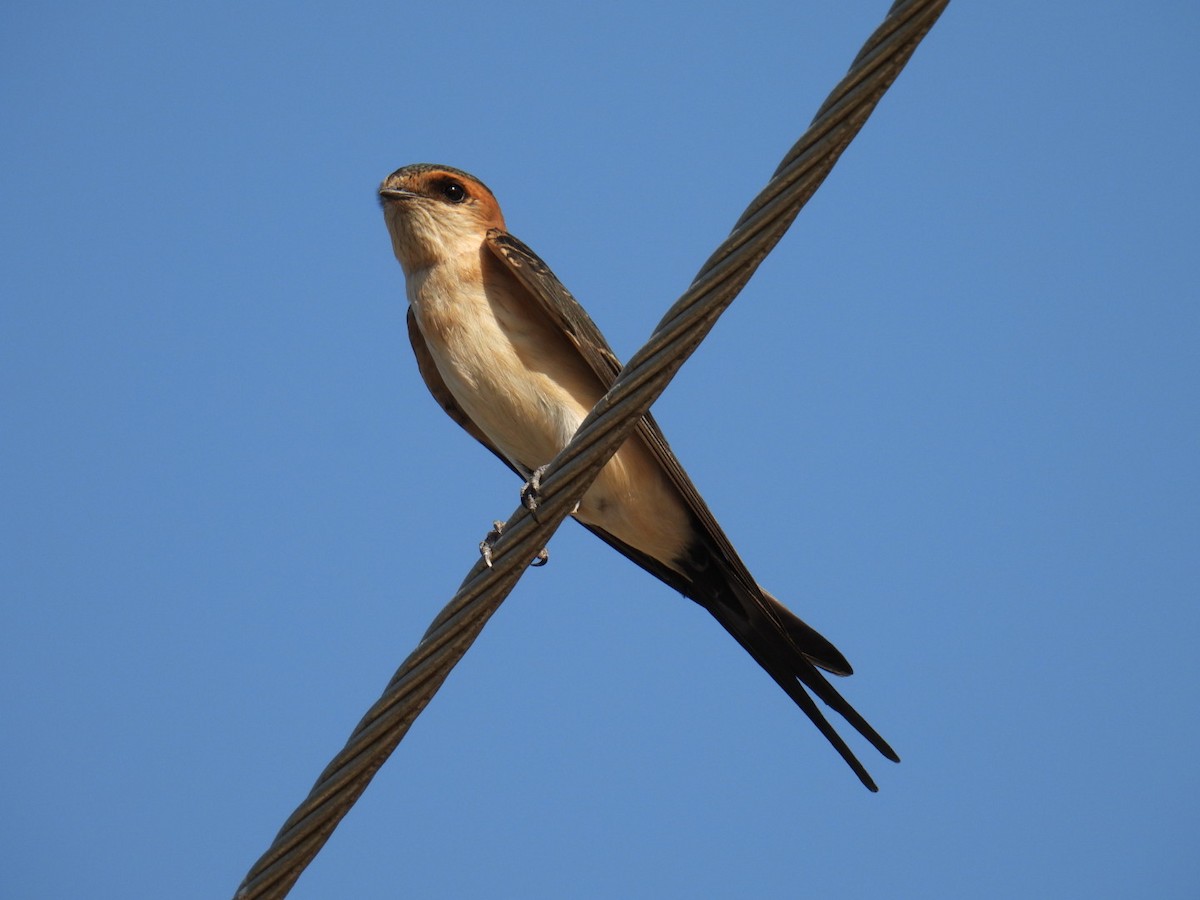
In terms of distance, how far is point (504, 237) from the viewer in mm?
5410

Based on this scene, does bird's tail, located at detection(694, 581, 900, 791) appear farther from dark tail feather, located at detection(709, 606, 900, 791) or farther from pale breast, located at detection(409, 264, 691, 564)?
pale breast, located at detection(409, 264, 691, 564)

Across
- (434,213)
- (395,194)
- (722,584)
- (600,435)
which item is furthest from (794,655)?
(395,194)

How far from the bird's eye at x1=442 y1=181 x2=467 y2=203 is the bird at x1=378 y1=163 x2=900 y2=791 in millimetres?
221

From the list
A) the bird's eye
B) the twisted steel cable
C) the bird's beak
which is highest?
the bird's eye

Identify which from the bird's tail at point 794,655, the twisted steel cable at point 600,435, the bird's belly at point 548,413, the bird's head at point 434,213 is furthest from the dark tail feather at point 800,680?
the bird's head at point 434,213

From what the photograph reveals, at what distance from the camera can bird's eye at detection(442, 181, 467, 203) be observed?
19.1 ft

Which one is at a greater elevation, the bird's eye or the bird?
the bird's eye

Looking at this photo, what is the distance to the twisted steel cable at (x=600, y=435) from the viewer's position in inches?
110

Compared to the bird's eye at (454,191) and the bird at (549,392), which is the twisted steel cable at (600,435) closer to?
the bird at (549,392)

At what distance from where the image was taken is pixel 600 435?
10.0ft

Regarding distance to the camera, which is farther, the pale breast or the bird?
the pale breast

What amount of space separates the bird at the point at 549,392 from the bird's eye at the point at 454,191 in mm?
221

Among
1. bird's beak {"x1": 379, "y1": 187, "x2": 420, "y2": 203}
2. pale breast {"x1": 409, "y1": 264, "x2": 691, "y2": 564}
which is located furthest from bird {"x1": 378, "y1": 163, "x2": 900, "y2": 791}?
bird's beak {"x1": 379, "y1": 187, "x2": 420, "y2": 203}

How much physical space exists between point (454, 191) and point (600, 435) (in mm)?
3122
